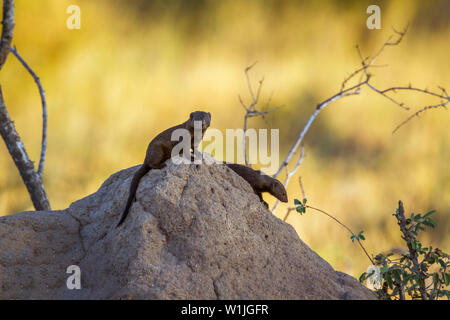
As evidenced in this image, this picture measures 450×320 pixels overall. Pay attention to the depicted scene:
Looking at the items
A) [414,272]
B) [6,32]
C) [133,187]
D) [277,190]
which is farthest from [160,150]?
[414,272]

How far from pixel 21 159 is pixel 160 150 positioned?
3319mm

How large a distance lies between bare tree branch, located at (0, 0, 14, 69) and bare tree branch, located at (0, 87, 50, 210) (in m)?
1.33

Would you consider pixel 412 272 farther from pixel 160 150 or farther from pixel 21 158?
pixel 21 158

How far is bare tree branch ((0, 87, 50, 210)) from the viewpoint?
6.62 meters

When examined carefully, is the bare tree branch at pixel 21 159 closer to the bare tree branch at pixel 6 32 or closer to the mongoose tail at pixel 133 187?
the bare tree branch at pixel 6 32

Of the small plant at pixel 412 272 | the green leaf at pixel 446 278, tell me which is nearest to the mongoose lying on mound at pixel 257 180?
the small plant at pixel 412 272

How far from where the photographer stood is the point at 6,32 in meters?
5.46

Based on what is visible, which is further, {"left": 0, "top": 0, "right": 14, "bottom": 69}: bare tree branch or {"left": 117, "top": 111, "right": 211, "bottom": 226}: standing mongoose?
{"left": 0, "top": 0, "right": 14, "bottom": 69}: bare tree branch

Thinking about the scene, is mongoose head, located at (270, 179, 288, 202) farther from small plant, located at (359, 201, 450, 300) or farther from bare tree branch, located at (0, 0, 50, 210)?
bare tree branch, located at (0, 0, 50, 210)

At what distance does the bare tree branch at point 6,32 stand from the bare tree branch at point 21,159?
1329mm

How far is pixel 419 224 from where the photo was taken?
16.9 feet

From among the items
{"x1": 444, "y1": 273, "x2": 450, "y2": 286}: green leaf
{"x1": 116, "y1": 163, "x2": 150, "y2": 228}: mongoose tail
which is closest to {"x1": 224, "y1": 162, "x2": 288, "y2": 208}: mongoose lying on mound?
{"x1": 116, "y1": 163, "x2": 150, "y2": 228}: mongoose tail
